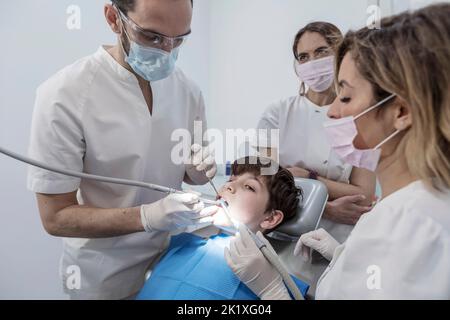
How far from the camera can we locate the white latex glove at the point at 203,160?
118cm

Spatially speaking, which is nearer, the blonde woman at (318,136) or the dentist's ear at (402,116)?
the dentist's ear at (402,116)

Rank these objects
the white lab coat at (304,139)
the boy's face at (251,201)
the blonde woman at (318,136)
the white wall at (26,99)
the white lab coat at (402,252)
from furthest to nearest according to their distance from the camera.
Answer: the white wall at (26,99) < the white lab coat at (304,139) < the blonde woman at (318,136) < the boy's face at (251,201) < the white lab coat at (402,252)

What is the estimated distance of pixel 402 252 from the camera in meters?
0.62

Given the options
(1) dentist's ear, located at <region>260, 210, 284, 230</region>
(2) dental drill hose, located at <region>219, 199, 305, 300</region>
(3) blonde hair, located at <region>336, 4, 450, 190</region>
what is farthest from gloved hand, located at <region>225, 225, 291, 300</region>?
(3) blonde hair, located at <region>336, 4, 450, 190</region>

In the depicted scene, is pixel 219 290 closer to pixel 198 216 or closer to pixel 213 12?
pixel 198 216

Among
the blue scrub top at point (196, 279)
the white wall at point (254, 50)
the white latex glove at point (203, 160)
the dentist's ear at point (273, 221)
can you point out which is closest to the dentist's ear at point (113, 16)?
the white latex glove at point (203, 160)

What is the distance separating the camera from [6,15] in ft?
5.30

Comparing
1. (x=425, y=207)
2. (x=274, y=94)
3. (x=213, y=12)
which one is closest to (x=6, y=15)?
(x=213, y=12)

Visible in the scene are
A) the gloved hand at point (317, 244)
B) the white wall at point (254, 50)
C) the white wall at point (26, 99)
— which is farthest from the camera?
the white wall at point (254, 50)

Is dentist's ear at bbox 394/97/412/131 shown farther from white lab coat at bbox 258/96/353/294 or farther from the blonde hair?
white lab coat at bbox 258/96/353/294

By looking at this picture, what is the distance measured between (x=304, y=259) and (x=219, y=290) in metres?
0.42

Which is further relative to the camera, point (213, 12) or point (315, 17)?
point (213, 12)

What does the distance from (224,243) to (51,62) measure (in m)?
1.46

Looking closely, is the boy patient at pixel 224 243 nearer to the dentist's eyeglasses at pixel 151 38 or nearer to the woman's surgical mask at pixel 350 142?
the woman's surgical mask at pixel 350 142
